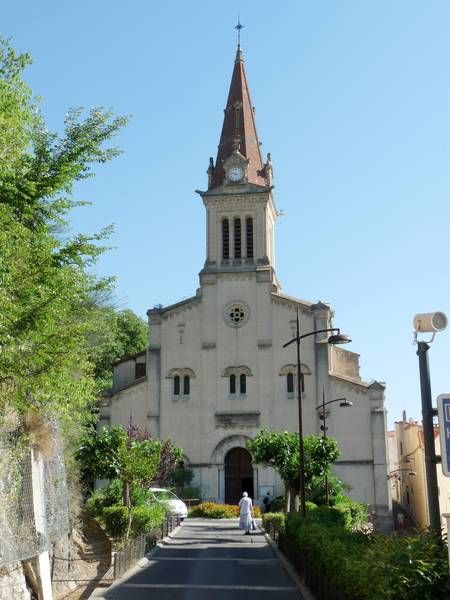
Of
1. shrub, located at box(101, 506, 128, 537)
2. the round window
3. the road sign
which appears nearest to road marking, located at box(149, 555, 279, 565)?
shrub, located at box(101, 506, 128, 537)

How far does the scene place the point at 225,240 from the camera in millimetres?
45500

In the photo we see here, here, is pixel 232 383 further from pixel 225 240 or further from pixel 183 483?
pixel 225 240

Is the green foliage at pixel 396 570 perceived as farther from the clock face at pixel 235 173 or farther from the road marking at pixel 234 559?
the clock face at pixel 235 173

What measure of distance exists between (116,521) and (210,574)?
701 cm

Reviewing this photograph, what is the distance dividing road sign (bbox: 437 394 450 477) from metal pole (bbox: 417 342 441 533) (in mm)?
1561

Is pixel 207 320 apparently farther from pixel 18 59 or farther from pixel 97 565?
pixel 18 59

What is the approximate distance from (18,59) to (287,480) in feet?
74.7

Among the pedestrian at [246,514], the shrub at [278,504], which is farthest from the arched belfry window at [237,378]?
the pedestrian at [246,514]

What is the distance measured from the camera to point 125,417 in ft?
140

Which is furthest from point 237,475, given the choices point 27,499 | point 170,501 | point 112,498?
point 27,499

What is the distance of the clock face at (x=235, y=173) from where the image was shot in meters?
46.2

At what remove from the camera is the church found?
40531mm

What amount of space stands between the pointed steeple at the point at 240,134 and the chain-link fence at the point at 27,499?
105ft

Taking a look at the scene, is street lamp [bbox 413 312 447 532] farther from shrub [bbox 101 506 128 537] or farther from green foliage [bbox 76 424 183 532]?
green foliage [bbox 76 424 183 532]
